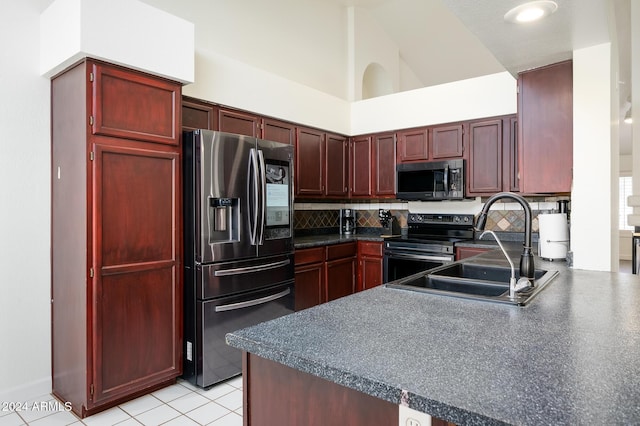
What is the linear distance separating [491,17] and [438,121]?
2.15 metres

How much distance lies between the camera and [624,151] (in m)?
9.73

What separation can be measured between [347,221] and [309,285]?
1.38m

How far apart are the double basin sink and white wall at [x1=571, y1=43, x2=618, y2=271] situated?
58 cm

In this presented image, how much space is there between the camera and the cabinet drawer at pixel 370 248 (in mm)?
4180

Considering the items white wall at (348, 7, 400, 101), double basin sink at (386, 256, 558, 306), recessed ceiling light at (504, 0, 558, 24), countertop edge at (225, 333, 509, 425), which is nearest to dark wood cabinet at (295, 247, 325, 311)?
double basin sink at (386, 256, 558, 306)

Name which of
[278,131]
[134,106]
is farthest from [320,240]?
[134,106]

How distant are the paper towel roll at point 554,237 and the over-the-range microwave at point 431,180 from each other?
54.7 inches

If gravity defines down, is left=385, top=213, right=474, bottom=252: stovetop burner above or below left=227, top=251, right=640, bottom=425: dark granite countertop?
above

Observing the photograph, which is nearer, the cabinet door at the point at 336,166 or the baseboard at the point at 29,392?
the baseboard at the point at 29,392

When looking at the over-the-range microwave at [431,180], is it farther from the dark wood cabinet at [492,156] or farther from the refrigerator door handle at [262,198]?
the refrigerator door handle at [262,198]

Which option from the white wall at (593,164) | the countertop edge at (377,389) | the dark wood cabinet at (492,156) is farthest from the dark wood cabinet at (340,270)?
the countertop edge at (377,389)

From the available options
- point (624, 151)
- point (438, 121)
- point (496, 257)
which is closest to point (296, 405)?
point (496, 257)

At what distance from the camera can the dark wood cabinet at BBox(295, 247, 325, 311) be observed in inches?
141

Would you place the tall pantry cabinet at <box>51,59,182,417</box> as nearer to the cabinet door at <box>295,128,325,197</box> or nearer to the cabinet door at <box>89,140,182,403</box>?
the cabinet door at <box>89,140,182,403</box>
